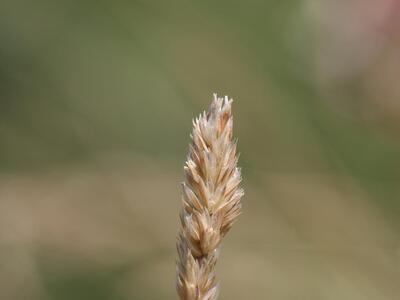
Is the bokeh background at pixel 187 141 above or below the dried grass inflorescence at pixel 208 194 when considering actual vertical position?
above

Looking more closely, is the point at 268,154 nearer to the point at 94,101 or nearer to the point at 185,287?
the point at 94,101

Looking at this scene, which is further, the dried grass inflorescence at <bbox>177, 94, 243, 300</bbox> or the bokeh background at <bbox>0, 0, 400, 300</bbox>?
the bokeh background at <bbox>0, 0, 400, 300</bbox>

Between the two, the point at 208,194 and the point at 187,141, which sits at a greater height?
the point at 187,141

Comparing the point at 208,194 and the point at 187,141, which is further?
the point at 187,141

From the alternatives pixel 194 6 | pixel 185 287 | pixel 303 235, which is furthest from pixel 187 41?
pixel 185 287
